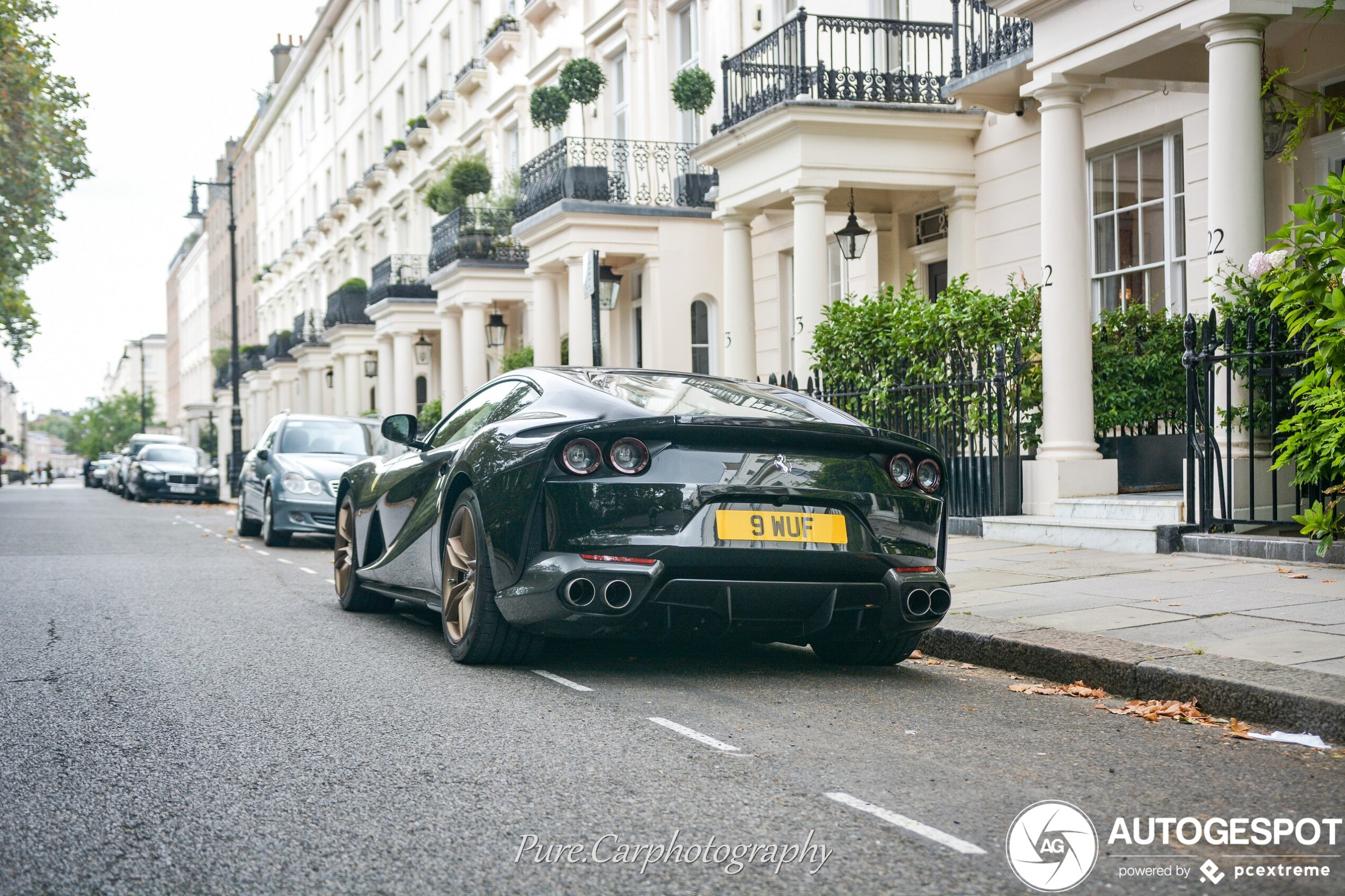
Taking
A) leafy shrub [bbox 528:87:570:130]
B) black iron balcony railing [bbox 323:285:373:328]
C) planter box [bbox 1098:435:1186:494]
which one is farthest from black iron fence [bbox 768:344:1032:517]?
black iron balcony railing [bbox 323:285:373:328]

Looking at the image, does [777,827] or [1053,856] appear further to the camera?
[777,827]

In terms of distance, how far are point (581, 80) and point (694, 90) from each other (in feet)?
10.7

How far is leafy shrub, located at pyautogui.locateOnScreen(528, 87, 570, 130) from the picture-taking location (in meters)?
21.4

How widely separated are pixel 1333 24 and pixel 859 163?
5340mm

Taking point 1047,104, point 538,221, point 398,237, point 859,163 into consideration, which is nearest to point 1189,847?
point 1047,104

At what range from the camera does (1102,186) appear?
1400 cm

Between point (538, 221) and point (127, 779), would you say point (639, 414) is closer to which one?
point (127, 779)

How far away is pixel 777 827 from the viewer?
3586 mm

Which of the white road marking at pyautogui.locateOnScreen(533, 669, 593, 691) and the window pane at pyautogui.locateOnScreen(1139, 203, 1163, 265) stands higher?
the window pane at pyautogui.locateOnScreen(1139, 203, 1163, 265)

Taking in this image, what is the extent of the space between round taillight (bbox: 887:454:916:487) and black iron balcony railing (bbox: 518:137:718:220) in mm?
15643

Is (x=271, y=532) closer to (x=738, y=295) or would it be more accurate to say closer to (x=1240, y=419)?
(x=738, y=295)

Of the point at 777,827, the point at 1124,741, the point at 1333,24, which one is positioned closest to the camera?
the point at 777,827

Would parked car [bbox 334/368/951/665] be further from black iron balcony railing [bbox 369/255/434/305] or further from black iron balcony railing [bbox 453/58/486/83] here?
black iron balcony railing [bbox 369/255/434/305]

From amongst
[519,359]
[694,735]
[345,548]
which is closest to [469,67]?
[519,359]
